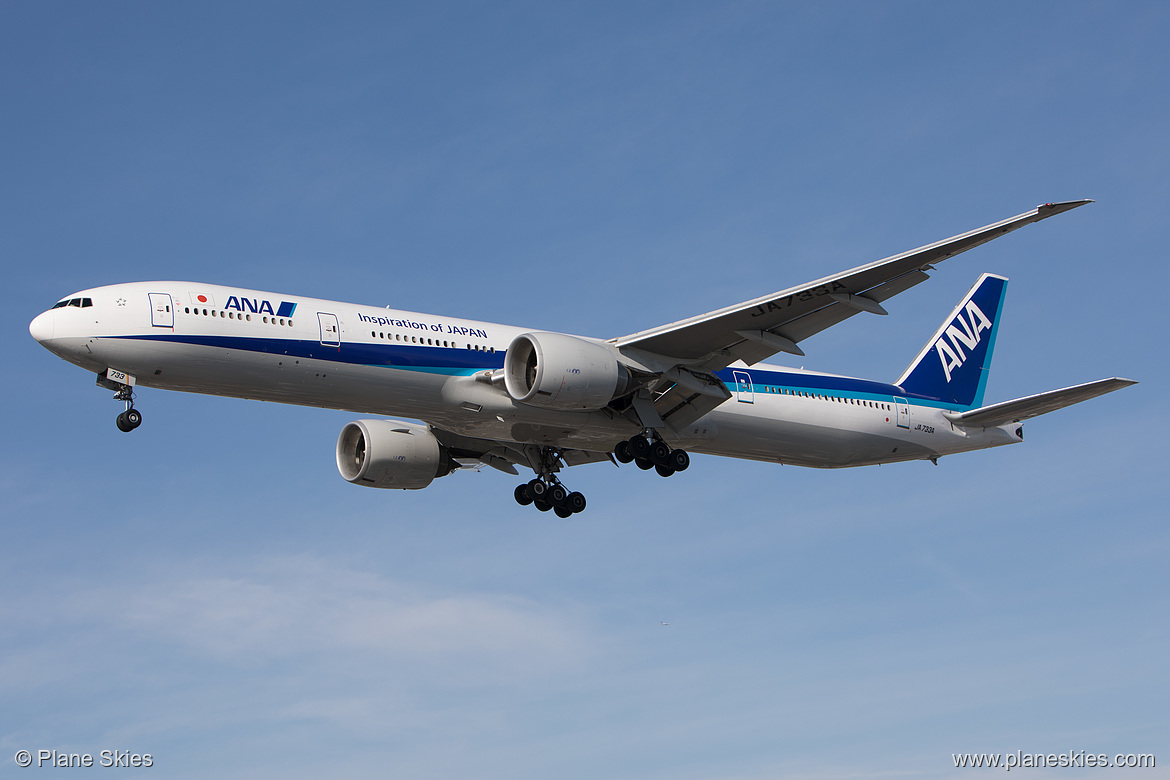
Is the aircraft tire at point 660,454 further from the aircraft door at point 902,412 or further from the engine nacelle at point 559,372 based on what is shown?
the aircraft door at point 902,412

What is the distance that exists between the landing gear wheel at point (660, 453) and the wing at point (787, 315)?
2.30 meters

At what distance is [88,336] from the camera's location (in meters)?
26.2

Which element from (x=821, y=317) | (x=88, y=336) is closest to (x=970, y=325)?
(x=821, y=317)

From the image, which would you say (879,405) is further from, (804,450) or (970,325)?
(970,325)

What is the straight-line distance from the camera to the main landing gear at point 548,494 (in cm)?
3575

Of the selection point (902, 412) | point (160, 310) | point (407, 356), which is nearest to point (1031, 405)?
point (902, 412)

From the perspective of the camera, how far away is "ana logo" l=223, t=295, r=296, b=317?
1088 inches

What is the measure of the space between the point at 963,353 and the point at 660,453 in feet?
45.8

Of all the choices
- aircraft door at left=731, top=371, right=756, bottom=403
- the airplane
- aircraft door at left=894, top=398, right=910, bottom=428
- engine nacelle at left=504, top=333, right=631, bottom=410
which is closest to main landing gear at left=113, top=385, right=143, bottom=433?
the airplane

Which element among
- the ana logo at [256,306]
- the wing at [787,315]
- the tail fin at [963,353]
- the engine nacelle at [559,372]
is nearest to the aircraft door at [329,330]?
the ana logo at [256,306]

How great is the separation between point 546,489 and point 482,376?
7.09 meters

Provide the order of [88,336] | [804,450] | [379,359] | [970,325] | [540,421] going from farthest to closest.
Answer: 1. [970,325]
2. [804,450]
3. [540,421]
4. [379,359]
5. [88,336]

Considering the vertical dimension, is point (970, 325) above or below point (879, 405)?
above

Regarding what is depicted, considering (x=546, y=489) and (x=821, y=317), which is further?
(x=546, y=489)
